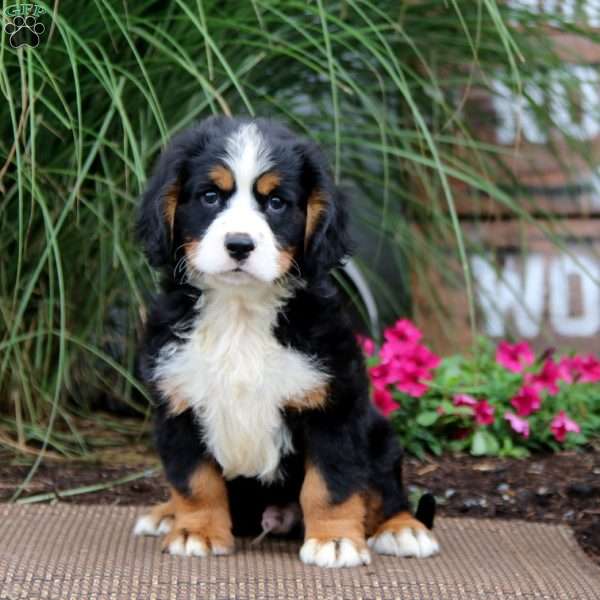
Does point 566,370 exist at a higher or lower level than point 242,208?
lower

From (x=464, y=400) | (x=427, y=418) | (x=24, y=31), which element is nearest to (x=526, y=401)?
(x=464, y=400)

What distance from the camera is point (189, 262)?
312 cm

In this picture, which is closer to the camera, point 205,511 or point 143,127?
point 205,511

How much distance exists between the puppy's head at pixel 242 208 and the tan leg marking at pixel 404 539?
0.78 metres

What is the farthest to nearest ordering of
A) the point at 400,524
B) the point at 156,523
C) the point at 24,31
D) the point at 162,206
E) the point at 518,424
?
the point at 518,424, the point at 24,31, the point at 156,523, the point at 400,524, the point at 162,206

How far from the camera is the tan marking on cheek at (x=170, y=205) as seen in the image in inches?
124

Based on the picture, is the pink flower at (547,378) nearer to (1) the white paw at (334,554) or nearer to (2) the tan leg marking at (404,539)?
(2) the tan leg marking at (404,539)

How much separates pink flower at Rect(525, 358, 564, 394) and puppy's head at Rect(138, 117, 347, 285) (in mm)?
1889

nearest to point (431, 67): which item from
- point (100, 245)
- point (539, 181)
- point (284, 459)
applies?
point (539, 181)

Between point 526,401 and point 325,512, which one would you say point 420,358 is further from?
point 325,512

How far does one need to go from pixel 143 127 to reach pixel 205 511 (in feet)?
5.46

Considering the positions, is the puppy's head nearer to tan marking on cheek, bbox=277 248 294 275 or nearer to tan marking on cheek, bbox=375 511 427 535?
tan marking on cheek, bbox=277 248 294 275

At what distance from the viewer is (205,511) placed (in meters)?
3.24

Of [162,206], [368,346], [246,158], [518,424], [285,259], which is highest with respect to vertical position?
[246,158]
